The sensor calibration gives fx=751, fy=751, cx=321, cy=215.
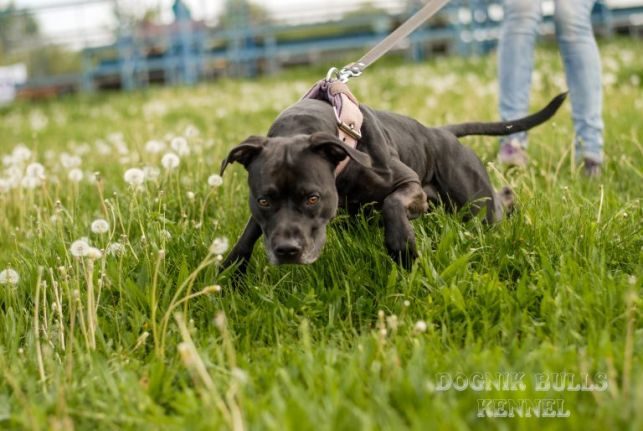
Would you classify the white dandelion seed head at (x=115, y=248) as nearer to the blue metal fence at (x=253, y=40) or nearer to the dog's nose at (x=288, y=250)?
the dog's nose at (x=288, y=250)

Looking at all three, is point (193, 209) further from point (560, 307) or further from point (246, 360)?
point (560, 307)

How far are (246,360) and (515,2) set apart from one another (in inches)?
135

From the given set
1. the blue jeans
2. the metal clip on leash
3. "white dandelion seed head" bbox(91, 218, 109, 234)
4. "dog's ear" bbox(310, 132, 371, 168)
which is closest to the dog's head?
"dog's ear" bbox(310, 132, 371, 168)

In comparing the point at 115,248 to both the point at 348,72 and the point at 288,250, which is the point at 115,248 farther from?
the point at 348,72

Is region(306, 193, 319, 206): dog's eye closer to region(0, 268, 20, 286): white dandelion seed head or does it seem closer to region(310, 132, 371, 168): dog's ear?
region(310, 132, 371, 168): dog's ear

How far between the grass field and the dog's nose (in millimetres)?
169

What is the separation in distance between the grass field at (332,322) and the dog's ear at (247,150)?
47cm

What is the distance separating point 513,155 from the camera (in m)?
4.59

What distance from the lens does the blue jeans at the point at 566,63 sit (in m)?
4.87

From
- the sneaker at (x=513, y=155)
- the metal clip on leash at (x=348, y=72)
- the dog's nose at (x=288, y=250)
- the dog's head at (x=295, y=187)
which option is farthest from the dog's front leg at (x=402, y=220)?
the sneaker at (x=513, y=155)

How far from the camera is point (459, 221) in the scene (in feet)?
11.6

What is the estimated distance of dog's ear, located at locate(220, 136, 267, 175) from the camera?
10.1ft

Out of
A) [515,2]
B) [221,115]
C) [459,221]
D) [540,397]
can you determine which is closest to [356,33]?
[221,115]

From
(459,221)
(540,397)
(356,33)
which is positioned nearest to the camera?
(540,397)
